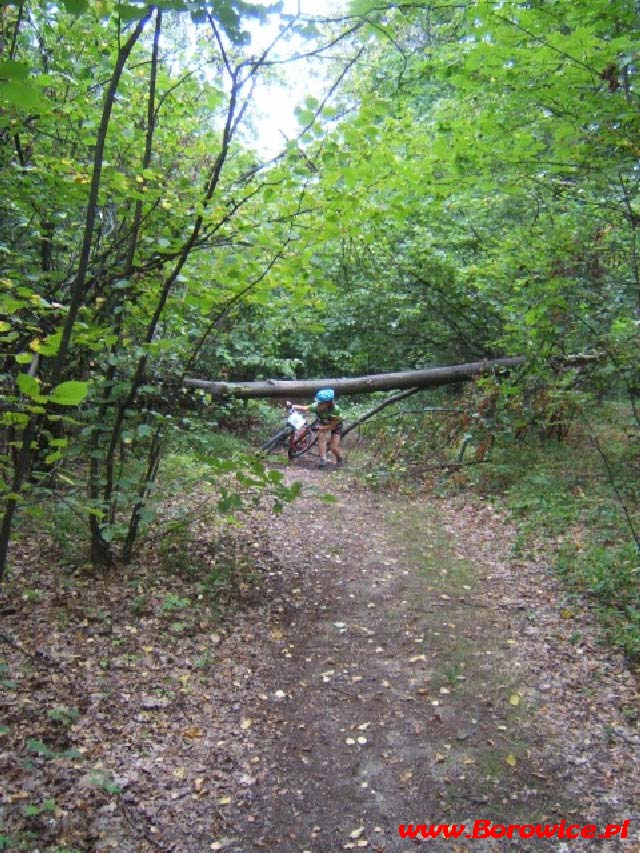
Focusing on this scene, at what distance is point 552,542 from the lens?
256 inches

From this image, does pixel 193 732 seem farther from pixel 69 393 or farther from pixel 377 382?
pixel 377 382

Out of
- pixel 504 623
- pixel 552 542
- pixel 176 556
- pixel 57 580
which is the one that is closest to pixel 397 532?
pixel 552 542

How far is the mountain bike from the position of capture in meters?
11.3

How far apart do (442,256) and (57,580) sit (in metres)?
8.20

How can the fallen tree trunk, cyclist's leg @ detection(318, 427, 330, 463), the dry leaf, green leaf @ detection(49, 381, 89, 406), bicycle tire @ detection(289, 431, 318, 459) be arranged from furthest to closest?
1. bicycle tire @ detection(289, 431, 318, 459)
2. cyclist's leg @ detection(318, 427, 330, 463)
3. the fallen tree trunk
4. the dry leaf
5. green leaf @ detection(49, 381, 89, 406)

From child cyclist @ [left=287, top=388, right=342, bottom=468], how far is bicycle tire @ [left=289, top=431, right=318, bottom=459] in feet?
1.20

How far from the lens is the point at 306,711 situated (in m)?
4.12

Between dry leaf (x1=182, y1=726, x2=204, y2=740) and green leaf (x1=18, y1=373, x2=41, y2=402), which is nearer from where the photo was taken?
green leaf (x1=18, y1=373, x2=41, y2=402)

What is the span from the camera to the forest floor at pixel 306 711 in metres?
3.12

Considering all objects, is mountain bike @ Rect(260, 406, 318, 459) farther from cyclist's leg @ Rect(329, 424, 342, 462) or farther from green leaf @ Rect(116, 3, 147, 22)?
green leaf @ Rect(116, 3, 147, 22)

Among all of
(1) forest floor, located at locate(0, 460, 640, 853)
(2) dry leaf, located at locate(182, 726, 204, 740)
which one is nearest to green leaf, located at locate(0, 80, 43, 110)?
(1) forest floor, located at locate(0, 460, 640, 853)

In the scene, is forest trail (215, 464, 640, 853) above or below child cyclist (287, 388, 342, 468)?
below

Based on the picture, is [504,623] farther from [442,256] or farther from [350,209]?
[442,256]

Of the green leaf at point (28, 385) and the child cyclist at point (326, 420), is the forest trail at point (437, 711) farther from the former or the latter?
the child cyclist at point (326, 420)
